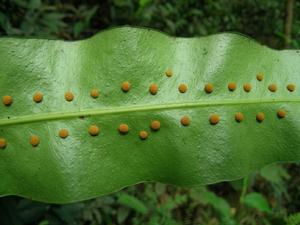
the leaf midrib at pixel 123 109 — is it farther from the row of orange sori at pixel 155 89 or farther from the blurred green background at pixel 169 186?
the blurred green background at pixel 169 186

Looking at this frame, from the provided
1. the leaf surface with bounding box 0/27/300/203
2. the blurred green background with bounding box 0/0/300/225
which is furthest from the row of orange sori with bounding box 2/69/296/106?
the blurred green background with bounding box 0/0/300/225

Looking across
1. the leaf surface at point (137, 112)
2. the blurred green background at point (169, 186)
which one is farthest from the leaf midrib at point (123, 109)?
the blurred green background at point (169, 186)

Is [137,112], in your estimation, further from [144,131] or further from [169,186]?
[169,186]

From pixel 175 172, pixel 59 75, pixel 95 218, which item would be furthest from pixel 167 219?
pixel 59 75

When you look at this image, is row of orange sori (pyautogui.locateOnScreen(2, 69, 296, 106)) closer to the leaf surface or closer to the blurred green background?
the leaf surface

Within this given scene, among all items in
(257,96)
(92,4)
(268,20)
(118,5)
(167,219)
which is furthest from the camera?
(268,20)

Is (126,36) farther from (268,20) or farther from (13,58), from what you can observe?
(268,20)
